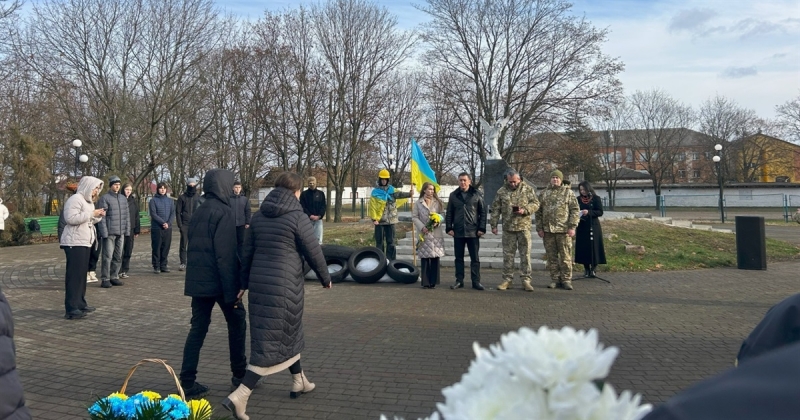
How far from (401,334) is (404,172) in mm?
43867

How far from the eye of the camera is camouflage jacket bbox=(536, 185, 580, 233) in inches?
396

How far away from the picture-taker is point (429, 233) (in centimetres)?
1034

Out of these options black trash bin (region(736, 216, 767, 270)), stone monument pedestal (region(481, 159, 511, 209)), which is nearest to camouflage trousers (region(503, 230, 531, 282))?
black trash bin (region(736, 216, 767, 270))

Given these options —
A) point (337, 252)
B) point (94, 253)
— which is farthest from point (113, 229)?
point (337, 252)

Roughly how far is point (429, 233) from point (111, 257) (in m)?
6.10

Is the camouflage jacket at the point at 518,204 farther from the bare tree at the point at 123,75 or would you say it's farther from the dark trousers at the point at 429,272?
the bare tree at the point at 123,75

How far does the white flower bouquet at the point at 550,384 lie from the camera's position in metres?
0.83

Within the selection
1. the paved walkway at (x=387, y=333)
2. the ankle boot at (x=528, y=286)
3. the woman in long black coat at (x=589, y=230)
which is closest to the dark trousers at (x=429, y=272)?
the paved walkway at (x=387, y=333)

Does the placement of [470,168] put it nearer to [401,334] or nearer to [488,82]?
[488,82]

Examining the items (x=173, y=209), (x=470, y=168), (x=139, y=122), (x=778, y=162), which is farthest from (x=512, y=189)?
(x=778, y=162)

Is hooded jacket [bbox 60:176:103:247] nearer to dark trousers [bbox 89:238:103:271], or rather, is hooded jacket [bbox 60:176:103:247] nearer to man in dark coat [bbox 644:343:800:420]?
dark trousers [bbox 89:238:103:271]

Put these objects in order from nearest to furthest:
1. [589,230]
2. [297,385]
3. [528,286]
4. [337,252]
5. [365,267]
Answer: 1. [297,385]
2. [528,286]
3. [589,230]
4. [365,267]
5. [337,252]

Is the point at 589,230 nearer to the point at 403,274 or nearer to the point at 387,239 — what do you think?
the point at 403,274

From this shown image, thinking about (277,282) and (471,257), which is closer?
(277,282)
